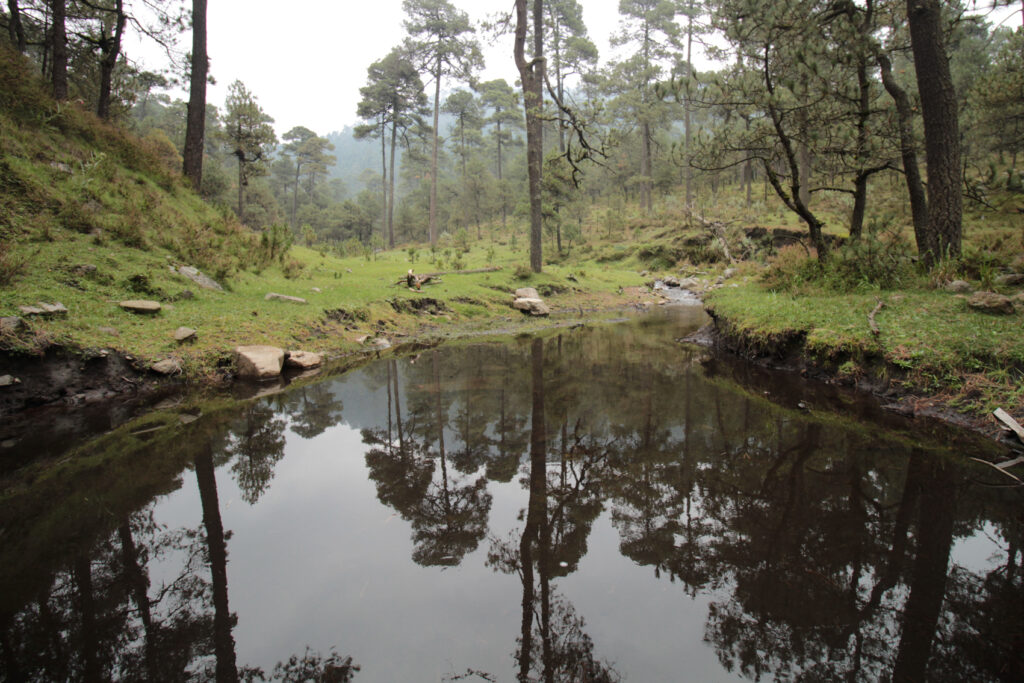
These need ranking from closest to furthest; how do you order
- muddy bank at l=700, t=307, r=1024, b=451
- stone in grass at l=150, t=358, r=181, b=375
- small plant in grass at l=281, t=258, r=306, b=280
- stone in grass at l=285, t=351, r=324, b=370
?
1. muddy bank at l=700, t=307, r=1024, b=451
2. stone in grass at l=150, t=358, r=181, b=375
3. stone in grass at l=285, t=351, r=324, b=370
4. small plant in grass at l=281, t=258, r=306, b=280

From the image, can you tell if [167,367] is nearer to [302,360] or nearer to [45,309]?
[45,309]

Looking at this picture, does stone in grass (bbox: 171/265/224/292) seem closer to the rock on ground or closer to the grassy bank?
the rock on ground

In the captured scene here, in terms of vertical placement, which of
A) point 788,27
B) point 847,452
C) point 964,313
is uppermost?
point 788,27

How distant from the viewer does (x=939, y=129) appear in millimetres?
7602

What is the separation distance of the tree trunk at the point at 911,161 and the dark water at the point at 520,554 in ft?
17.5

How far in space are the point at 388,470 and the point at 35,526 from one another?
2.27 meters

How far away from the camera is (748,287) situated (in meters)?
11.7

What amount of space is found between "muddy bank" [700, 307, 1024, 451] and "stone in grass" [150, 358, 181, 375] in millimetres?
9070

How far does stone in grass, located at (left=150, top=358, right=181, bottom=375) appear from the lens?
623cm

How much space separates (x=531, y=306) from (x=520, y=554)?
38.1 ft

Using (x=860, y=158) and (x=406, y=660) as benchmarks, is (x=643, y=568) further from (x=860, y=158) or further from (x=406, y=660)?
(x=860, y=158)

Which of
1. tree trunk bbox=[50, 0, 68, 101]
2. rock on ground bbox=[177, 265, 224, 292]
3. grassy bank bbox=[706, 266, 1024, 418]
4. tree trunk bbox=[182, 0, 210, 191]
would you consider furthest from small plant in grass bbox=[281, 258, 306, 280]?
grassy bank bbox=[706, 266, 1024, 418]

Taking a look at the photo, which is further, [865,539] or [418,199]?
[418,199]

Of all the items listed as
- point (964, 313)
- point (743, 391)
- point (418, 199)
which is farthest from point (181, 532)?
point (418, 199)
